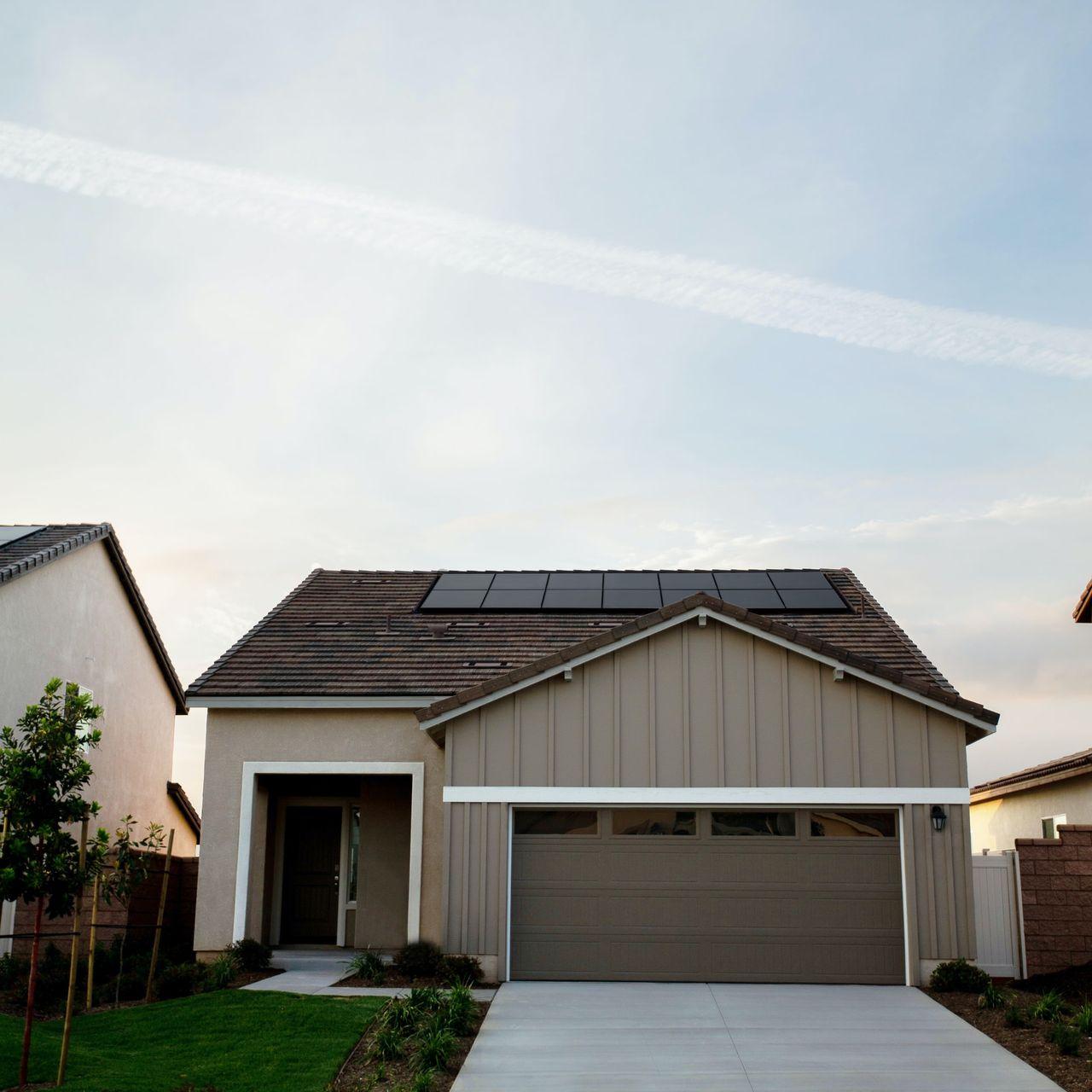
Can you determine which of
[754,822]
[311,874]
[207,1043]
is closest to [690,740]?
[754,822]

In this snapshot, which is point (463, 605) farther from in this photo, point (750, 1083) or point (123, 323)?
point (750, 1083)

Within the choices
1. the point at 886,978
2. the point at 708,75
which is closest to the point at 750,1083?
the point at 886,978

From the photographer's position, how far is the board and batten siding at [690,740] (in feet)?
47.4

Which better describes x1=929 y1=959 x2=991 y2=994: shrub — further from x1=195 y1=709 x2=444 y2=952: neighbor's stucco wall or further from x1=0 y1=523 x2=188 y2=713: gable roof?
x1=0 y1=523 x2=188 y2=713: gable roof

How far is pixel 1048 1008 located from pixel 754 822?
12.9ft

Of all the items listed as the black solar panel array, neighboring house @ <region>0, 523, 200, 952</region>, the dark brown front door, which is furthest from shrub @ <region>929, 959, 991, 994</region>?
neighboring house @ <region>0, 523, 200, 952</region>

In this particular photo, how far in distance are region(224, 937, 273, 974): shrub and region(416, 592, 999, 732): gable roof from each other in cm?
390

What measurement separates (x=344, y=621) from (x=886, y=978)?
991 centimetres

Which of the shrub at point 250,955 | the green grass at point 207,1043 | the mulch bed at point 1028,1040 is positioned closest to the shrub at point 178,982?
the green grass at point 207,1043

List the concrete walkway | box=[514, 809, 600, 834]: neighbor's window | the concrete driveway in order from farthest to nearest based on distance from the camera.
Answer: box=[514, 809, 600, 834]: neighbor's window
the concrete walkway
the concrete driveway

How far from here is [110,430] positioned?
18.6 metres

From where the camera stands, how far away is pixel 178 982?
1394 cm

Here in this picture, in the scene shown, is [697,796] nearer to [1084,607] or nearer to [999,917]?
[999,917]

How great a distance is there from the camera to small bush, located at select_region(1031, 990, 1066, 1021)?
1194 centimetres
